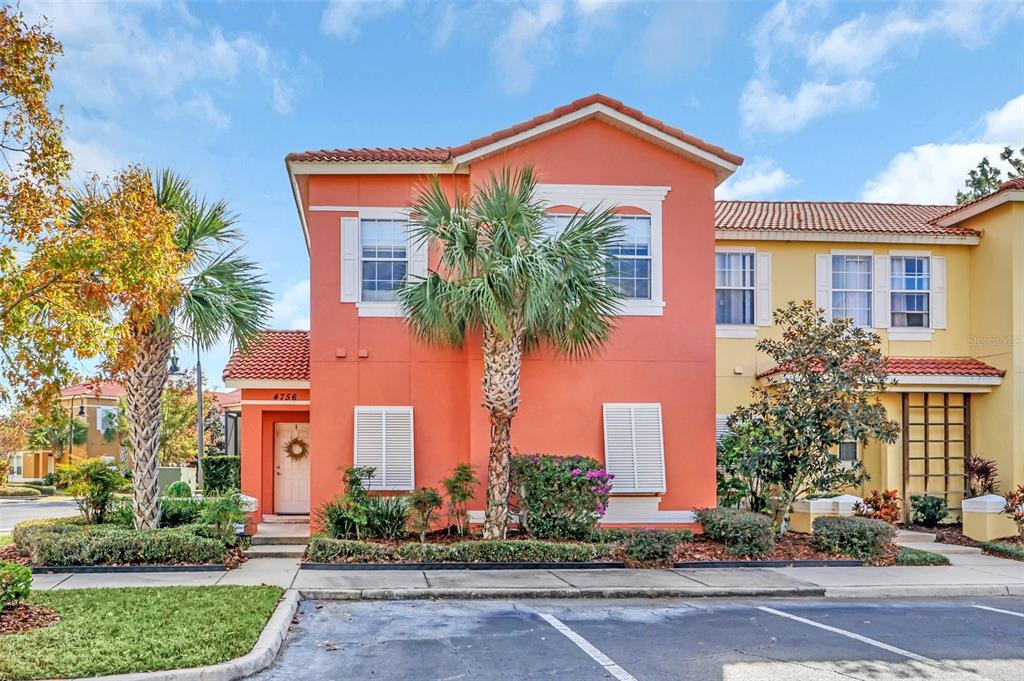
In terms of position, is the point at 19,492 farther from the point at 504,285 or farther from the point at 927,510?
the point at 927,510

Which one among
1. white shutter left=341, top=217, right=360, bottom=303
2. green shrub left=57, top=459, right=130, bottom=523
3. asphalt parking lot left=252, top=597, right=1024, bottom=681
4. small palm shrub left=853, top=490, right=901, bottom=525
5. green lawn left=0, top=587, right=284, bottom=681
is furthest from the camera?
small palm shrub left=853, top=490, right=901, bottom=525

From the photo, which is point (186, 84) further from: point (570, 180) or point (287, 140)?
point (570, 180)

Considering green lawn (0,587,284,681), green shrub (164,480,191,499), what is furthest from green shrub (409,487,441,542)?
green shrub (164,480,191,499)

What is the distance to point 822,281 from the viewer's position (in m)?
18.4

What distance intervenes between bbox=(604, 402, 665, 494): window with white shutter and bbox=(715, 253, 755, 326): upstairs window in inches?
191

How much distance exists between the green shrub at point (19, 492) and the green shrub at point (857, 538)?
117 feet

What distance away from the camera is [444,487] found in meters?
14.0

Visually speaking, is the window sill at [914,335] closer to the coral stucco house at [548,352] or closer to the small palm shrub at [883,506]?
the small palm shrub at [883,506]

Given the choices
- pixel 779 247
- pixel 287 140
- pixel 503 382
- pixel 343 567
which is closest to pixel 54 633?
pixel 343 567

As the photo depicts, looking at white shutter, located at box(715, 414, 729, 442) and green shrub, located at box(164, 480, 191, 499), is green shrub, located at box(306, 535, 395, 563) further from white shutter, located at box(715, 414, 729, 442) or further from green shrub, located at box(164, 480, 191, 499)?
green shrub, located at box(164, 480, 191, 499)

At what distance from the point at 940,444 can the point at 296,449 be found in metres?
15.2

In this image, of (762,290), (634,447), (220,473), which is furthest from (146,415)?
(762,290)

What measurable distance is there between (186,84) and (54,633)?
12.3 metres

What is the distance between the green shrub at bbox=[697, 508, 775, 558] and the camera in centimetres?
1286
